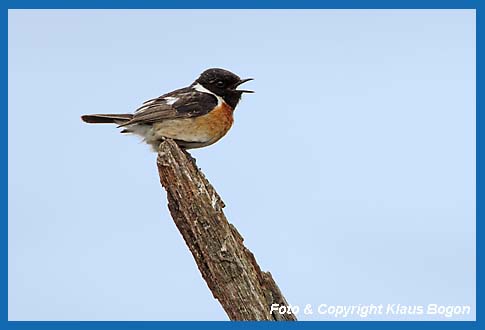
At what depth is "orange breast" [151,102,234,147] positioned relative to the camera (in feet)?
31.1

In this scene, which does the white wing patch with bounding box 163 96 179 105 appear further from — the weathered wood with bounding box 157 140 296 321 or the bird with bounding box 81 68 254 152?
the weathered wood with bounding box 157 140 296 321

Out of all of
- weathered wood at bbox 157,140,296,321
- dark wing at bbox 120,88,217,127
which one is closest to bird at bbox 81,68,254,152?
dark wing at bbox 120,88,217,127

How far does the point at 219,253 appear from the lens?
7031mm

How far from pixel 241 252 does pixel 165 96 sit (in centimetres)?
350

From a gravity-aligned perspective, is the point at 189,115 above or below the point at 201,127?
above

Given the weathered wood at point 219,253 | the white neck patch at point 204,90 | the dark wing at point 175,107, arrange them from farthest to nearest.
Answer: the white neck patch at point 204,90
the dark wing at point 175,107
the weathered wood at point 219,253

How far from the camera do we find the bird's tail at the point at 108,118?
9.72m

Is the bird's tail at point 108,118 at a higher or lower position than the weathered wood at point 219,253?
higher

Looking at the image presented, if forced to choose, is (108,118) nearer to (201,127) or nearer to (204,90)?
(201,127)

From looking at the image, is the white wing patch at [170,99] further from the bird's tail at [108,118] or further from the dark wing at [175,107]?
the bird's tail at [108,118]

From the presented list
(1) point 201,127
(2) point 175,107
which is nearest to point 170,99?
(2) point 175,107

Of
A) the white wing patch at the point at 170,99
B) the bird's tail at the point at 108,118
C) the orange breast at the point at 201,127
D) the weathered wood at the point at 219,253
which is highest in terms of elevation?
the white wing patch at the point at 170,99

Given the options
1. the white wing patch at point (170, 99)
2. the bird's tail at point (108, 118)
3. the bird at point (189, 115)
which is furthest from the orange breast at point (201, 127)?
the bird's tail at point (108, 118)

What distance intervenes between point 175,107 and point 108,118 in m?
0.95
